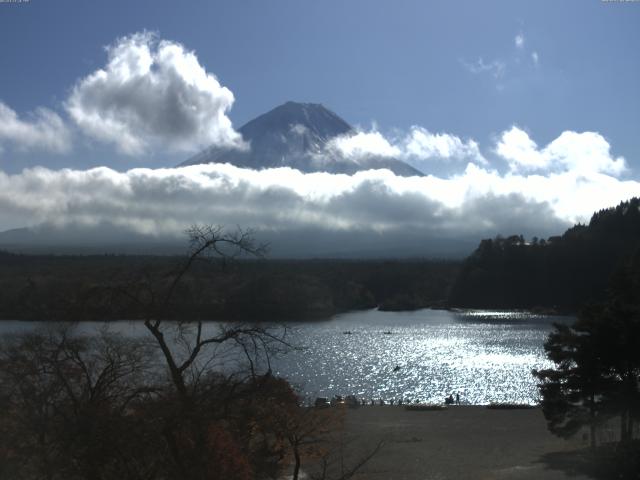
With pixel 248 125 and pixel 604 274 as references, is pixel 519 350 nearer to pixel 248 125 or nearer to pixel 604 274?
pixel 604 274

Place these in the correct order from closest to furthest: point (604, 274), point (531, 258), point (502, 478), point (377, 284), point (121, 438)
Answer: point (121, 438) < point (502, 478) < point (604, 274) < point (531, 258) < point (377, 284)

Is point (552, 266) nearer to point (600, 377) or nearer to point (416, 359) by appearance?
point (416, 359)

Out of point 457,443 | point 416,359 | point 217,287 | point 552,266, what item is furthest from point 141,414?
point 552,266

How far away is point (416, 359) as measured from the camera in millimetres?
34344

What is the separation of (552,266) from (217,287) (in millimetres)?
46472

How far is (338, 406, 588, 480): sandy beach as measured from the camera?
40.3ft

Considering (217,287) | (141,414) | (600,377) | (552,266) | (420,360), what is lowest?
(420,360)

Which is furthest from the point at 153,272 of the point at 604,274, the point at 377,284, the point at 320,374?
the point at 377,284

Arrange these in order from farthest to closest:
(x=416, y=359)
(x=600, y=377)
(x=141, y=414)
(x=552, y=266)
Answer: (x=552, y=266), (x=416, y=359), (x=600, y=377), (x=141, y=414)

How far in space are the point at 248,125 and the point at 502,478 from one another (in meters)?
160

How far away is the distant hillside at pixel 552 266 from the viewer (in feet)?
208

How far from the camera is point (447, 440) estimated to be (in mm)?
16094

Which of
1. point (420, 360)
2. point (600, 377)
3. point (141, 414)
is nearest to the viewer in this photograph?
point (141, 414)

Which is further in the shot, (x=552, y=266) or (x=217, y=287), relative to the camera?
(x=552, y=266)
